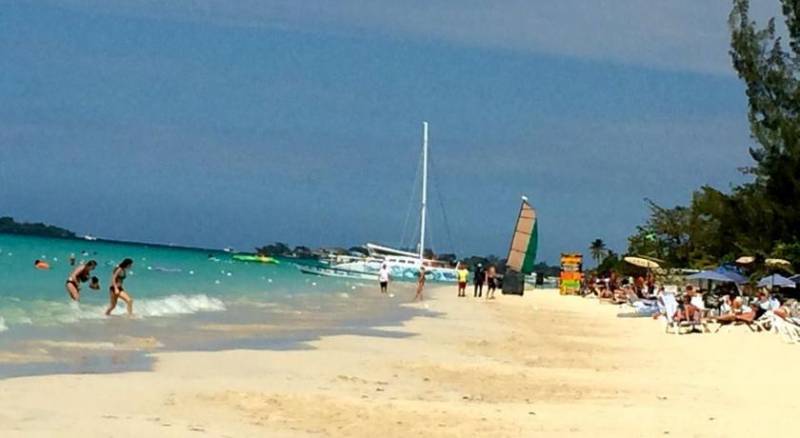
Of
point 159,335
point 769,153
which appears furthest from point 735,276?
point 159,335

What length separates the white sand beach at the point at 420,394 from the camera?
31.3 ft

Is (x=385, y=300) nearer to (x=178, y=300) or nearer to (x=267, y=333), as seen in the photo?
(x=178, y=300)

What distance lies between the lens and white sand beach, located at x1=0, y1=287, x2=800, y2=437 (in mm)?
9555

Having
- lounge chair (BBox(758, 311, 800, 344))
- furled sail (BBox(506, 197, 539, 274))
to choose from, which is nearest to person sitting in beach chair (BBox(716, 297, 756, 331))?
lounge chair (BBox(758, 311, 800, 344))

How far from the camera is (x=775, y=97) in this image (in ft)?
142

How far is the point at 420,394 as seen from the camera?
40.2 ft

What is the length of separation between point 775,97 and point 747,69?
4.93 feet

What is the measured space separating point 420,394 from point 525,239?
59537mm

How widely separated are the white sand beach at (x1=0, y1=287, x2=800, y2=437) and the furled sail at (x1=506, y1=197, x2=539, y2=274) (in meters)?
50.6

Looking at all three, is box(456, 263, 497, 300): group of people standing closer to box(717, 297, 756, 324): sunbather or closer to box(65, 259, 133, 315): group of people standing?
box(717, 297, 756, 324): sunbather

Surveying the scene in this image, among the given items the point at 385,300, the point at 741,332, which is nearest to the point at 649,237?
the point at 385,300

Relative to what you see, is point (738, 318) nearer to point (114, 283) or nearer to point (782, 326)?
point (782, 326)

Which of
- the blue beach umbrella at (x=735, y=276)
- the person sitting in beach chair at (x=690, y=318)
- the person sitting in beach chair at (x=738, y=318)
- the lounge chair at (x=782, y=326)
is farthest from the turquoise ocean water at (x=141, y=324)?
the blue beach umbrella at (x=735, y=276)

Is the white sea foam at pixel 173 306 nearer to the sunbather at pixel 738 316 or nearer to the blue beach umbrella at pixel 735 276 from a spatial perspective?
the sunbather at pixel 738 316
